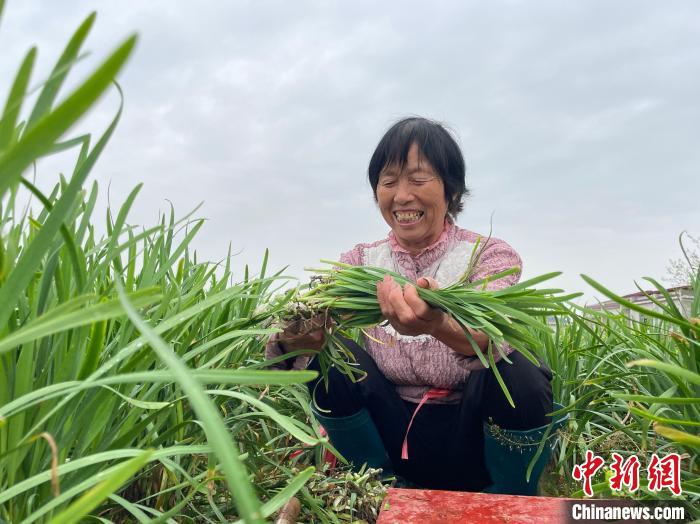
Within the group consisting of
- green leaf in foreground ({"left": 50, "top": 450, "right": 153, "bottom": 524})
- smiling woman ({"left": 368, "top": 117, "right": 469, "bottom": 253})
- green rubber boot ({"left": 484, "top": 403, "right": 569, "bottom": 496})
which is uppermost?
smiling woman ({"left": 368, "top": 117, "right": 469, "bottom": 253})

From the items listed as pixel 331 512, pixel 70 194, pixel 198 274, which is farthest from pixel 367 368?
pixel 70 194

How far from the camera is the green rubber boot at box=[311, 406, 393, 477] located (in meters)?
1.68

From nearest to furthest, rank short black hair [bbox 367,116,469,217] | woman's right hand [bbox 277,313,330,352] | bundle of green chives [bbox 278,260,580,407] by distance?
bundle of green chives [bbox 278,260,580,407] < woman's right hand [bbox 277,313,330,352] < short black hair [bbox 367,116,469,217]

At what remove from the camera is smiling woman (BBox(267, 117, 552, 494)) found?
1.53 metres

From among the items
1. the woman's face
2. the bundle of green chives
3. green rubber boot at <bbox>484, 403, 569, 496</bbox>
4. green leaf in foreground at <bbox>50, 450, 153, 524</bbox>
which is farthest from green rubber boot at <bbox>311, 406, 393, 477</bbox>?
green leaf in foreground at <bbox>50, 450, 153, 524</bbox>

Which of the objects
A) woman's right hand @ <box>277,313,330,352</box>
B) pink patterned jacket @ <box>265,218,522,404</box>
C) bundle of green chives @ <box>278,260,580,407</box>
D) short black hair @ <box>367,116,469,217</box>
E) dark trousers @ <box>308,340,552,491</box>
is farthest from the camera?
short black hair @ <box>367,116,469,217</box>

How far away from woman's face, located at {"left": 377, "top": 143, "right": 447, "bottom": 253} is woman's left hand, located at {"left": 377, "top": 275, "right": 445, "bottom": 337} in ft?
1.78

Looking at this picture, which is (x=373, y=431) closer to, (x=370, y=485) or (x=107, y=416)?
(x=370, y=485)

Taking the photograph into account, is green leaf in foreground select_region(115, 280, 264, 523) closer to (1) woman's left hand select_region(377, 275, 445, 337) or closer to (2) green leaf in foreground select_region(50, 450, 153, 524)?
(2) green leaf in foreground select_region(50, 450, 153, 524)

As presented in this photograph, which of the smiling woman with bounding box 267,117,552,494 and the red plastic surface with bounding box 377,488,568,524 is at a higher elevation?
the smiling woman with bounding box 267,117,552,494

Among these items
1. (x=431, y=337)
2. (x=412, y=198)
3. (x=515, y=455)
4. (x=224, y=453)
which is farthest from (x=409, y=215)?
(x=224, y=453)

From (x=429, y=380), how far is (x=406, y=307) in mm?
572

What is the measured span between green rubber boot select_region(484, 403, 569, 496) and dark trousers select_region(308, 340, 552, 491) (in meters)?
0.02

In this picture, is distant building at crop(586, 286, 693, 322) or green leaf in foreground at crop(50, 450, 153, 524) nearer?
green leaf in foreground at crop(50, 450, 153, 524)
